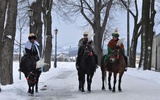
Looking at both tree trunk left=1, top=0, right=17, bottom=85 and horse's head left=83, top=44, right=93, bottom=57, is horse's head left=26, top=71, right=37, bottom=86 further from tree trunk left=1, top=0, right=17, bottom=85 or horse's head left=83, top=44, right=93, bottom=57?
tree trunk left=1, top=0, right=17, bottom=85

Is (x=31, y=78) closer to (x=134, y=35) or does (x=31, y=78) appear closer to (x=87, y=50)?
(x=87, y=50)

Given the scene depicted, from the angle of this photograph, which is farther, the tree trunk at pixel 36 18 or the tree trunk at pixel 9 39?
the tree trunk at pixel 36 18

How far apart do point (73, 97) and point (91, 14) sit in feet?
133

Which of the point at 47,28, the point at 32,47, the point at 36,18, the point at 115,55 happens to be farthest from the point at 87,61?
the point at 47,28

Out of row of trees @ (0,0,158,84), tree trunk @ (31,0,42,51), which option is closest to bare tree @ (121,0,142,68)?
row of trees @ (0,0,158,84)

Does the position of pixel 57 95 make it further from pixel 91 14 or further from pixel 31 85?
pixel 91 14

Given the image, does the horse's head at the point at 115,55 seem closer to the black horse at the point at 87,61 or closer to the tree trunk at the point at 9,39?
the black horse at the point at 87,61

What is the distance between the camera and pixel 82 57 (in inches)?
575

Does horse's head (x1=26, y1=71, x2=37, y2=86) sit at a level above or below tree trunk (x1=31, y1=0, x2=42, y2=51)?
below

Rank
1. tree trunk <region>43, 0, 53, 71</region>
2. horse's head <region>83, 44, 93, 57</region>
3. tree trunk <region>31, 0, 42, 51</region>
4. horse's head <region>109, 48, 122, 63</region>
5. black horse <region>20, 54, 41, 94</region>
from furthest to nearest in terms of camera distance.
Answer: tree trunk <region>43, 0, 53, 71</region> → tree trunk <region>31, 0, 42, 51</region> → horse's head <region>109, 48, 122, 63</region> → horse's head <region>83, 44, 93, 57</region> → black horse <region>20, 54, 41, 94</region>

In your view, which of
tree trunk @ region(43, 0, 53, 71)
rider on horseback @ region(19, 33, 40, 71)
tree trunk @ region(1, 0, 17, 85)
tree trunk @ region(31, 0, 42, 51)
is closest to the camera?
rider on horseback @ region(19, 33, 40, 71)

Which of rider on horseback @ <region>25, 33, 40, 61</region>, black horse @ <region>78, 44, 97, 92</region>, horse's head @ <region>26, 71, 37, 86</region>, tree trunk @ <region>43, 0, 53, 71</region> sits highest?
tree trunk @ <region>43, 0, 53, 71</region>

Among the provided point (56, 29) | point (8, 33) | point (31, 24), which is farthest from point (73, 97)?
point (56, 29)

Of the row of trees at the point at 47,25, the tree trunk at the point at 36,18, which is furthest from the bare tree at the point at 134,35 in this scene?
the tree trunk at the point at 36,18
